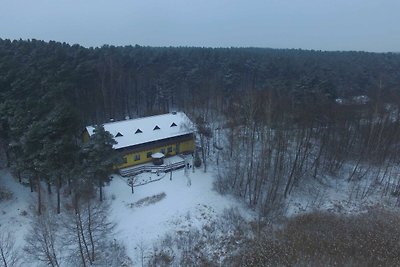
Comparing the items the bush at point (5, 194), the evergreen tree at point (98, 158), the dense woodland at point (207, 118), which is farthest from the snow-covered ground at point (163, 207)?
the bush at point (5, 194)

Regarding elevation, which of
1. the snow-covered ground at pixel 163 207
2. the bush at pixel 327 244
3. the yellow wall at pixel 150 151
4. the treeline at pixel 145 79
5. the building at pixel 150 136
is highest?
the treeline at pixel 145 79

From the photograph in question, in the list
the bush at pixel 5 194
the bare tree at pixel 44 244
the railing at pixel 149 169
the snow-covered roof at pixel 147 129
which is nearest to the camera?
the bare tree at pixel 44 244

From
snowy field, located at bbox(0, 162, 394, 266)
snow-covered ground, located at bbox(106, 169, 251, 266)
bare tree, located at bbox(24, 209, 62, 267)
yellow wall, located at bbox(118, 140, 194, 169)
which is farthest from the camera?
yellow wall, located at bbox(118, 140, 194, 169)

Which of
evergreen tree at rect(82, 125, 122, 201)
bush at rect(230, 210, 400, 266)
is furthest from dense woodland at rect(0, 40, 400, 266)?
bush at rect(230, 210, 400, 266)

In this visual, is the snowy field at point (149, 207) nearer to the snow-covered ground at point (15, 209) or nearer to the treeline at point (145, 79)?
the snow-covered ground at point (15, 209)

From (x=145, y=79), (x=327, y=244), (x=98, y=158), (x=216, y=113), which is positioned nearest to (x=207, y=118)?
(x=216, y=113)

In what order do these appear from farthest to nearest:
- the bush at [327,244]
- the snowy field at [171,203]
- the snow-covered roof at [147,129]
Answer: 1. the snow-covered roof at [147,129]
2. the snowy field at [171,203]
3. the bush at [327,244]

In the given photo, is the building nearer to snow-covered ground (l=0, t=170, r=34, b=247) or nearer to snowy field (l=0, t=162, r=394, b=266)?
snowy field (l=0, t=162, r=394, b=266)
